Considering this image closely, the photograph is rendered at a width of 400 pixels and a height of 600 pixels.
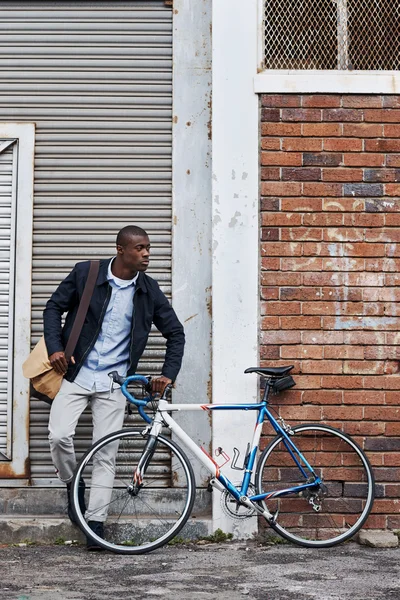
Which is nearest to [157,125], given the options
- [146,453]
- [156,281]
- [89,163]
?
[89,163]

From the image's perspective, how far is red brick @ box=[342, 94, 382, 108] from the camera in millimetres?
6344

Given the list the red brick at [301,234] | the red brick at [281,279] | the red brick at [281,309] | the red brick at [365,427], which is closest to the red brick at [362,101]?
the red brick at [301,234]

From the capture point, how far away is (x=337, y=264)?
20.7ft

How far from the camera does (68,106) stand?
657 cm

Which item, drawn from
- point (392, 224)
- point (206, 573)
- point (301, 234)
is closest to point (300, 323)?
point (301, 234)

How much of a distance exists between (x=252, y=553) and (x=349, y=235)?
7.36ft

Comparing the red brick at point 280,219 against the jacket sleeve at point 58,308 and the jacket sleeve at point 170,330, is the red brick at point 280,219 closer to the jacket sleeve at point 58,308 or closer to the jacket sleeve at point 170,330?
the jacket sleeve at point 170,330

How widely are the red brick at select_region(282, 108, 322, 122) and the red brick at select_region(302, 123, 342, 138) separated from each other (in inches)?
1.7

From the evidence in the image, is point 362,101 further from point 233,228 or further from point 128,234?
point 128,234

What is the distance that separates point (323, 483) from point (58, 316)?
2105 millimetres

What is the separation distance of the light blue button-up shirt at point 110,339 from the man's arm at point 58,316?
0.18 m

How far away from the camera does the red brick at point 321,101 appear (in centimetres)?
633

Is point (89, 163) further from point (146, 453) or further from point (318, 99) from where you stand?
point (146, 453)

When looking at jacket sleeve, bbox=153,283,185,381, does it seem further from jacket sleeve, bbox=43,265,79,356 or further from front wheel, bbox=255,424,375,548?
front wheel, bbox=255,424,375,548
